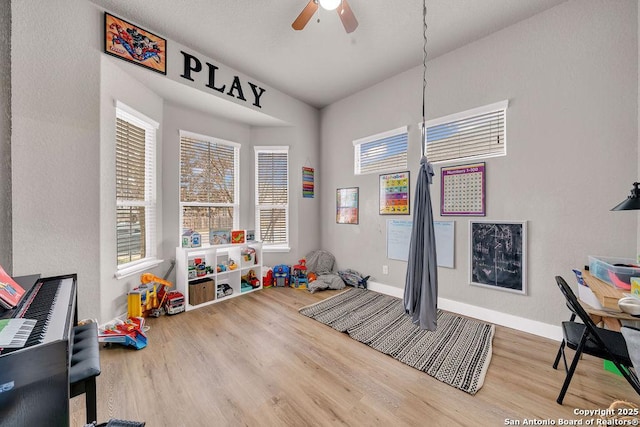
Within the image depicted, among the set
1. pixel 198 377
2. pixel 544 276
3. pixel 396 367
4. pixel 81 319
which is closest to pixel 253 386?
pixel 198 377

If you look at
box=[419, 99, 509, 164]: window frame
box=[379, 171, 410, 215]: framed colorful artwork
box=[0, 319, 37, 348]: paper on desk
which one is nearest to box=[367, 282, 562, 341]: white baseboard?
box=[379, 171, 410, 215]: framed colorful artwork

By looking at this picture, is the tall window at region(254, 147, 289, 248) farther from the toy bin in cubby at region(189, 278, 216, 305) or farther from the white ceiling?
the white ceiling

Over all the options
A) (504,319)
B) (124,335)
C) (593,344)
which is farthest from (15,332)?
(504,319)

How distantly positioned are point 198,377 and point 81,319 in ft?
4.33

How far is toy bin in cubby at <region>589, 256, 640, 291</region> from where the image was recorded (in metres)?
1.53

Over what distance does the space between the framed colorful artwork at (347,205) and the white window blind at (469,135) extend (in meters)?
1.29

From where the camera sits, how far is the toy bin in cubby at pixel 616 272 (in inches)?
60.4

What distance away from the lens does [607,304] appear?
1.39 m

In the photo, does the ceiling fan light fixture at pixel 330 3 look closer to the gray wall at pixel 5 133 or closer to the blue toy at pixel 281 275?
the gray wall at pixel 5 133

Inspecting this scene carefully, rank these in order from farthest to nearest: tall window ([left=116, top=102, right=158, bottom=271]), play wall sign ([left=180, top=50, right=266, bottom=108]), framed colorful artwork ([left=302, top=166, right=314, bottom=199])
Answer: framed colorful artwork ([left=302, top=166, right=314, bottom=199]) < play wall sign ([left=180, top=50, right=266, bottom=108]) < tall window ([left=116, top=102, right=158, bottom=271])

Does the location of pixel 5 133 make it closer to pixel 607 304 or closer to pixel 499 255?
pixel 607 304

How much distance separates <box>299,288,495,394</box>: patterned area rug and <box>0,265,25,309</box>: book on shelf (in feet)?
7.30

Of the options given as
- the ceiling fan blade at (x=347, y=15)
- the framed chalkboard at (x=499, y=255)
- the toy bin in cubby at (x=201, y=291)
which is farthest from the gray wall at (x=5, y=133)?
the framed chalkboard at (x=499, y=255)

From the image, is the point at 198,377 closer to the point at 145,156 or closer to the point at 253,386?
the point at 253,386
